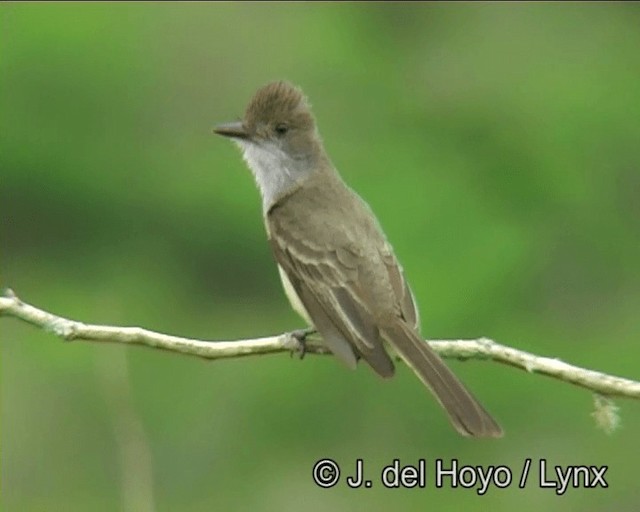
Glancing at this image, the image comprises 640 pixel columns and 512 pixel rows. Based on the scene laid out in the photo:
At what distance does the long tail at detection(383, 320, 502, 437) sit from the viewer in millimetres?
8195

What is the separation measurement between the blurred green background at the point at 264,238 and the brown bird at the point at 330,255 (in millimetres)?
2454

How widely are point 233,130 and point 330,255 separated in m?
0.84

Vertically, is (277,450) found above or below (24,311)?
above

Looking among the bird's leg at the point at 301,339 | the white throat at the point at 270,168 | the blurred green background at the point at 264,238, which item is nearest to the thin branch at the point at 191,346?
the bird's leg at the point at 301,339

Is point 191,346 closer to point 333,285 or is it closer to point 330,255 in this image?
point 333,285

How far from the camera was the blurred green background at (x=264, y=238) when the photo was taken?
12484mm

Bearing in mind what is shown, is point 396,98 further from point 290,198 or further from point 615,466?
point 290,198

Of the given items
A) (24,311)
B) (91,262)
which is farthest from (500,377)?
(24,311)

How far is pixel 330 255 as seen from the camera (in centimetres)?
912

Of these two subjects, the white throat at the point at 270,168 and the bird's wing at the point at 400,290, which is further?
the white throat at the point at 270,168

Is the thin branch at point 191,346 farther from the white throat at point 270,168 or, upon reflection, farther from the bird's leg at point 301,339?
the white throat at point 270,168

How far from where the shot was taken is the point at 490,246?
15.3 metres

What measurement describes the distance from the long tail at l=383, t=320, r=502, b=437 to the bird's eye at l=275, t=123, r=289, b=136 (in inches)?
54.8

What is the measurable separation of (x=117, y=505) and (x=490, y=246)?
4.49m
